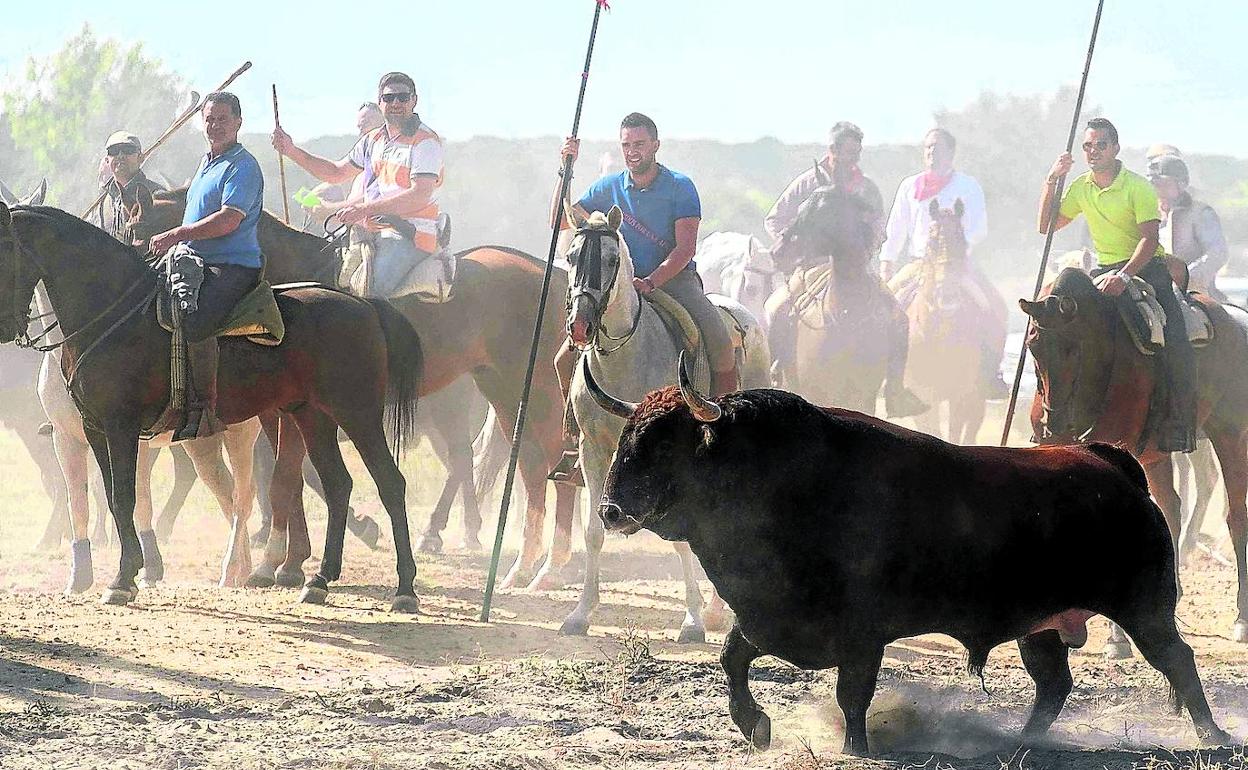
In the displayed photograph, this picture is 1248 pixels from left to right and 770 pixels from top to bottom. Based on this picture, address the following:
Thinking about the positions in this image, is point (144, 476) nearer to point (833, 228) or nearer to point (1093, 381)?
point (833, 228)

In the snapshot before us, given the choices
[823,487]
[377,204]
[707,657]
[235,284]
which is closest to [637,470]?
[823,487]

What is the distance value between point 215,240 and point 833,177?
6752 mm

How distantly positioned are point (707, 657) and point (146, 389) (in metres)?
3.67

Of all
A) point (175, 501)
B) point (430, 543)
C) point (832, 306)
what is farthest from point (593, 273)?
point (175, 501)

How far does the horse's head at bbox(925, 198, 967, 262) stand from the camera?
1625 cm

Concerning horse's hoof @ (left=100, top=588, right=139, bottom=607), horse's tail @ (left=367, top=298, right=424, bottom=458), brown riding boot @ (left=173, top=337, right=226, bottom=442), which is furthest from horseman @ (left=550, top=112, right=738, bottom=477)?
horse's hoof @ (left=100, top=588, right=139, bottom=607)

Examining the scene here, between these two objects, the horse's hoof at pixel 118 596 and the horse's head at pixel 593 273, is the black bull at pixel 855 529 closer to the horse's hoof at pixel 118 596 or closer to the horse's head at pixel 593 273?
the horse's head at pixel 593 273

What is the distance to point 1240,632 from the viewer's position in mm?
10328

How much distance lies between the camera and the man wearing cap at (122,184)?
1200 centimetres

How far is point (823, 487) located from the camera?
20.9ft

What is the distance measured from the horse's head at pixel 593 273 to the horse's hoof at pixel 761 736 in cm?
289

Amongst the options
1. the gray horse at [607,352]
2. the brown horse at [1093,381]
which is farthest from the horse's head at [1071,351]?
the gray horse at [607,352]

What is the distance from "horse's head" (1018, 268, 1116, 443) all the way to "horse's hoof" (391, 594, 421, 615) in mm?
3911

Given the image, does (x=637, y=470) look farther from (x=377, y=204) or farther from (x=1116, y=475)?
(x=377, y=204)
